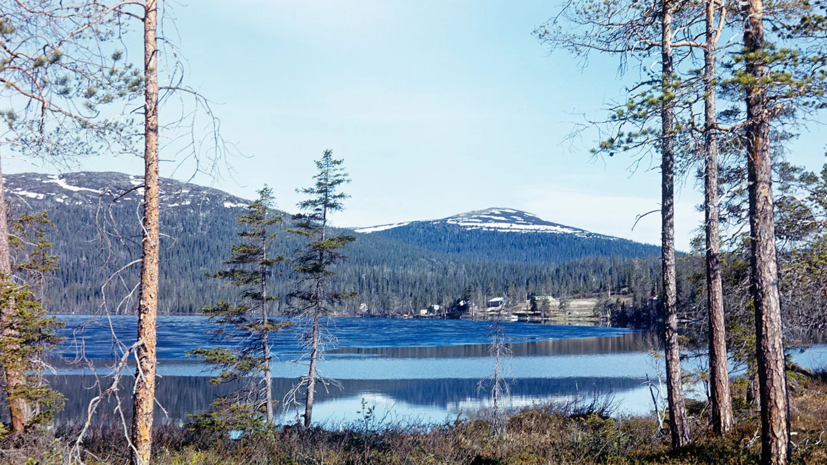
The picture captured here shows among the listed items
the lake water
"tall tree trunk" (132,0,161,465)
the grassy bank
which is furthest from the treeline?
"tall tree trunk" (132,0,161,465)

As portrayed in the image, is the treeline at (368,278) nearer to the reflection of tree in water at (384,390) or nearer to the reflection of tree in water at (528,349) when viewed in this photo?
the reflection of tree in water at (528,349)

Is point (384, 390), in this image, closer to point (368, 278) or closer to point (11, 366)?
point (11, 366)

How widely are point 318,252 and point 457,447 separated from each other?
12.2m

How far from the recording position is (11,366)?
28.5 feet

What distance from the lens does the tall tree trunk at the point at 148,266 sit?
660 centimetres

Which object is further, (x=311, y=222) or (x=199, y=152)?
(x=311, y=222)

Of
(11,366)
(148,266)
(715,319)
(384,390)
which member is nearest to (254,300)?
(384,390)

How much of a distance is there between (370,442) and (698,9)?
10563mm

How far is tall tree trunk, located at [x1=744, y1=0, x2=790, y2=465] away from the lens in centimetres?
753

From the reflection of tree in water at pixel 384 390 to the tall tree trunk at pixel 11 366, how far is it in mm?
17031

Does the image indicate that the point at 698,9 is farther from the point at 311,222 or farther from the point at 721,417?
the point at 311,222

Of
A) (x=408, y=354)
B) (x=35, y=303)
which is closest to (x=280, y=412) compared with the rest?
(x=35, y=303)

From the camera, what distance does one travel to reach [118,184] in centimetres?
726

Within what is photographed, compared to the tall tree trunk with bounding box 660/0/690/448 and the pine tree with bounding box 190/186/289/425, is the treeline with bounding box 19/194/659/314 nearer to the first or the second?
the pine tree with bounding box 190/186/289/425
